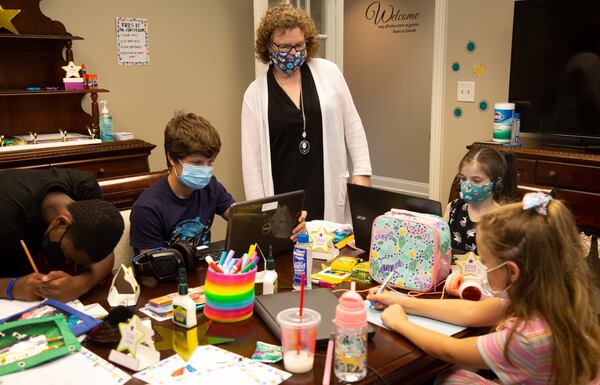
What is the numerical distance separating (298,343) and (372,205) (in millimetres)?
770

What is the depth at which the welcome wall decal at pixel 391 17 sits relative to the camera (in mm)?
5699

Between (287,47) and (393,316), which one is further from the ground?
(287,47)

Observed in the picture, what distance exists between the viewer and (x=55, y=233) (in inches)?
63.1

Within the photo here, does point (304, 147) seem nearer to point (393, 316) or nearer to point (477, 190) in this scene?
point (477, 190)

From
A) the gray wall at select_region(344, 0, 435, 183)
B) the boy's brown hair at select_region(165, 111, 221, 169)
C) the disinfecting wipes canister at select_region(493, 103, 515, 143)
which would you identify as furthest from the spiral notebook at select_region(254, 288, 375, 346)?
the gray wall at select_region(344, 0, 435, 183)

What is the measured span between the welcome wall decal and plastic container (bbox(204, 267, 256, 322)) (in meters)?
4.76

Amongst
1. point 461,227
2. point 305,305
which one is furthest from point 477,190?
point 305,305

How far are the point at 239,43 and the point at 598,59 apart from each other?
231 cm

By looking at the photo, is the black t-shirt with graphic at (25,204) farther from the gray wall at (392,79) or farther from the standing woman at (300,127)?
the gray wall at (392,79)

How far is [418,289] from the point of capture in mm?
1676

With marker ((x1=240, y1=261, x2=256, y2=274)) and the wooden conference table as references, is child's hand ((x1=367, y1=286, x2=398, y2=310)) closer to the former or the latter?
the wooden conference table

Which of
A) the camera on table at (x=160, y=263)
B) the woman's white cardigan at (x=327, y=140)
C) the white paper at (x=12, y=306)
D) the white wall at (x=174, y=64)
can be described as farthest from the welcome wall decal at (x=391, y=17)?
the white paper at (x=12, y=306)

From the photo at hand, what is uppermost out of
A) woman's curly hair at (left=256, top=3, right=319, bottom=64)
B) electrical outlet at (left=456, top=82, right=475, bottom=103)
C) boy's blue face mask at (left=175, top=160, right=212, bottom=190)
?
woman's curly hair at (left=256, top=3, right=319, bottom=64)

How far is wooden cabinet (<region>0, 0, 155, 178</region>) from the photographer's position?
3.04 meters
